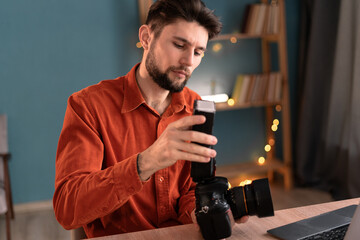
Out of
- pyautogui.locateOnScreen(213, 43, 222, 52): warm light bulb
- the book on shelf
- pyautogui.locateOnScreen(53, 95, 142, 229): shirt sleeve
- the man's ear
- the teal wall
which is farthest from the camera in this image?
pyautogui.locateOnScreen(213, 43, 222, 52): warm light bulb

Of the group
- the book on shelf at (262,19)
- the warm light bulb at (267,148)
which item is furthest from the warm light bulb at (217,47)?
the warm light bulb at (267,148)

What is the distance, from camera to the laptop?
3.39 ft

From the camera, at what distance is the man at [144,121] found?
1213mm

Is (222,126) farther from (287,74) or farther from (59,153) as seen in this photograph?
(59,153)

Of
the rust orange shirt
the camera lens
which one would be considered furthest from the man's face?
the camera lens

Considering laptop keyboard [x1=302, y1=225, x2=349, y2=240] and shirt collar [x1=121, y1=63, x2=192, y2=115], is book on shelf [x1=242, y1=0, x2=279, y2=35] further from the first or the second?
laptop keyboard [x1=302, y1=225, x2=349, y2=240]

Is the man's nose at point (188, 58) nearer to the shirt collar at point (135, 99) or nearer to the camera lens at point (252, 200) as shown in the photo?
the shirt collar at point (135, 99)

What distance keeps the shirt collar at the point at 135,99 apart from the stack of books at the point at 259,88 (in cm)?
191

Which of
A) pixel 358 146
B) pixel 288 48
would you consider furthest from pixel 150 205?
pixel 288 48

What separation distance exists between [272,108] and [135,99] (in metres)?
2.43

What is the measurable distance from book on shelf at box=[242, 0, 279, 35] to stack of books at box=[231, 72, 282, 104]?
34 cm

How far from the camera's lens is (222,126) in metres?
3.60

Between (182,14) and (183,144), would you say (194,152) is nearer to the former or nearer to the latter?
(183,144)

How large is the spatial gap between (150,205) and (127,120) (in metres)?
0.28
